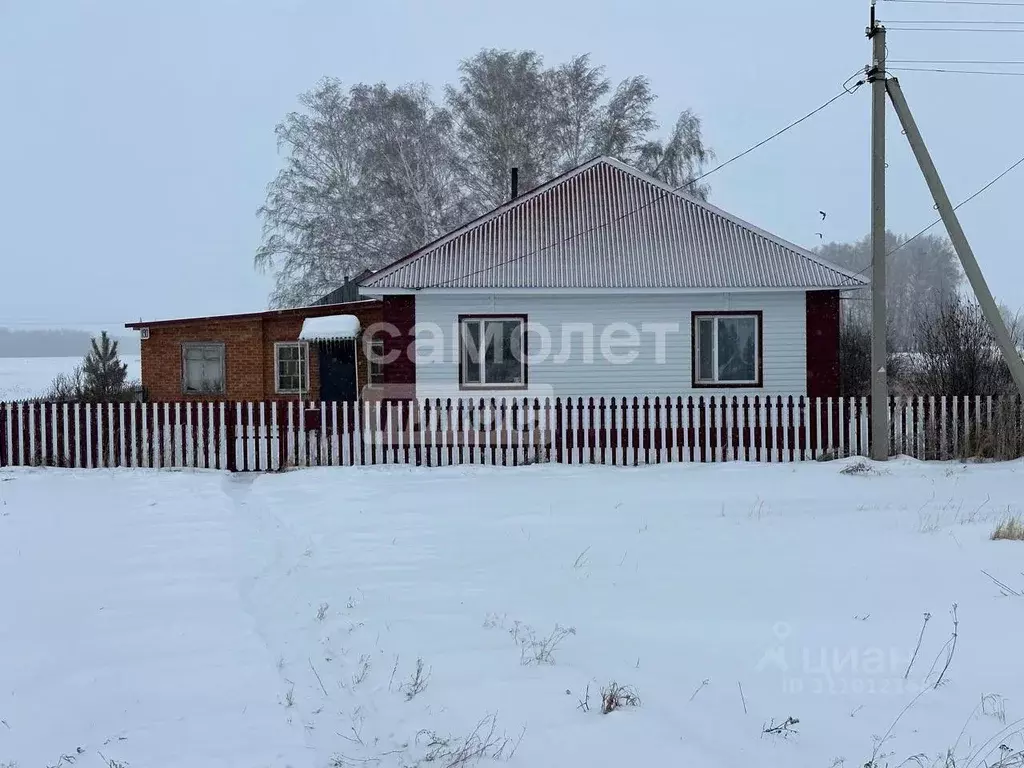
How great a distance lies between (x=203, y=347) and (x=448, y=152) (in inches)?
563

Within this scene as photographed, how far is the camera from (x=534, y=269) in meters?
14.7

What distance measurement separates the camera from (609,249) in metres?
15.2

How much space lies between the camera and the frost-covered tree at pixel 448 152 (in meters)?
30.8

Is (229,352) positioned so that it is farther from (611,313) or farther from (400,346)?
(611,313)

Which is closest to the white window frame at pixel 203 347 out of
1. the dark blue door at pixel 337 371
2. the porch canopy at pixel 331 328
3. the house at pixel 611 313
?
the porch canopy at pixel 331 328

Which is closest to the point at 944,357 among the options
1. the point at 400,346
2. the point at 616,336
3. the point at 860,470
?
the point at 860,470

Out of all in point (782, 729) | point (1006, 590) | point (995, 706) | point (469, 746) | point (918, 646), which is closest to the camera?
point (469, 746)

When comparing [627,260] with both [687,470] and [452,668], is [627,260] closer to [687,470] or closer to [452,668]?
[687,470]

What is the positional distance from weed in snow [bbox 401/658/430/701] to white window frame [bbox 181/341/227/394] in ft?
57.9

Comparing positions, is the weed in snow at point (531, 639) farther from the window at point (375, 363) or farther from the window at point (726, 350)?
the window at point (375, 363)

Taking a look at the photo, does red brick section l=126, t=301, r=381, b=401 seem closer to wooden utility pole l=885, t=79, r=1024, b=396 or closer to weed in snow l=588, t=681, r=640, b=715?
wooden utility pole l=885, t=79, r=1024, b=396

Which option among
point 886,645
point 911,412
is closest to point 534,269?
point 911,412

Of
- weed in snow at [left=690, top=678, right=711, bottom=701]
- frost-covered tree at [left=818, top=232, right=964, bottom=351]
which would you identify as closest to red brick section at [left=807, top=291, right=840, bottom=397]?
→ weed in snow at [left=690, top=678, right=711, bottom=701]

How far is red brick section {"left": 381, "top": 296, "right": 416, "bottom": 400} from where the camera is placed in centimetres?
1466
